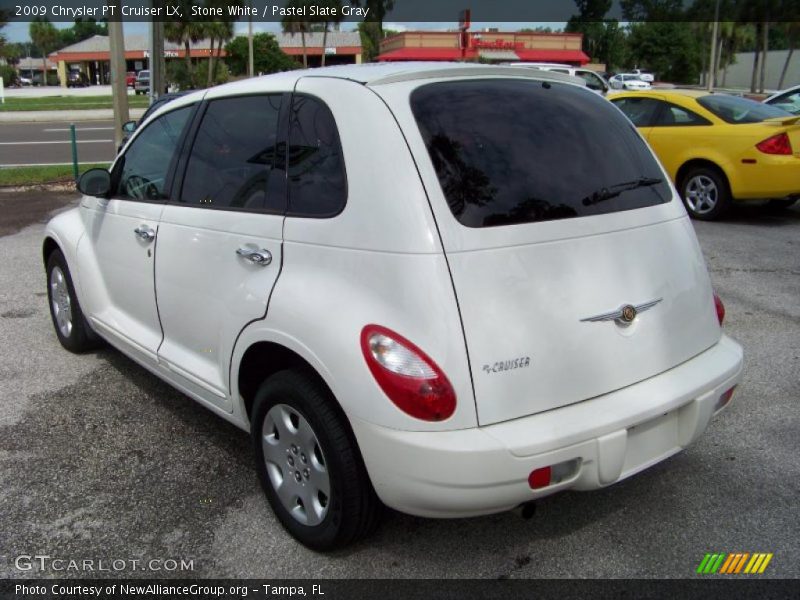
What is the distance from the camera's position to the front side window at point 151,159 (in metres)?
3.58

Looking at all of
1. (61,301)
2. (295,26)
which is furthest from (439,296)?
(295,26)

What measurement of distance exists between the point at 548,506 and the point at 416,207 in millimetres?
1475

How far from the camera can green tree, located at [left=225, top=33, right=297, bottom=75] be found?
184ft

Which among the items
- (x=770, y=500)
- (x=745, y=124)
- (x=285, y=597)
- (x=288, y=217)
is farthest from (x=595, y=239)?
(x=745, y=124)

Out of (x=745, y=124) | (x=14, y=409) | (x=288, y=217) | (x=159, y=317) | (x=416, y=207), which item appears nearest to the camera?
(x=416, y=207)

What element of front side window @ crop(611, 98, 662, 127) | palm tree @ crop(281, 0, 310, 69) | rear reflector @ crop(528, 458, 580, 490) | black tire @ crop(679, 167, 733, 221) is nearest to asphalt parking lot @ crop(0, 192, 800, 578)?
rear reflector @ crop(528, 458, 580, 490)

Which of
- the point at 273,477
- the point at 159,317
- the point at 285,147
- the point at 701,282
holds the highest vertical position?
the point at 285,147

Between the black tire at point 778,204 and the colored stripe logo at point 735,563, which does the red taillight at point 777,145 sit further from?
the colored stripe logo at point 735,563

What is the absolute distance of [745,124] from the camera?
28.1ft

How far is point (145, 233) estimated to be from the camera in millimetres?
3527

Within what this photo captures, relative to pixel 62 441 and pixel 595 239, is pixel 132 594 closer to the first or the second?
pixel 62 441

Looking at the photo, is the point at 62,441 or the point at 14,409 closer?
the point at 62,441

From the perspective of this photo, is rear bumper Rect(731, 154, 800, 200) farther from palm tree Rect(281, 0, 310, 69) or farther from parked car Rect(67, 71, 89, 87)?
parked car Rect(67, 71, 89, 87)

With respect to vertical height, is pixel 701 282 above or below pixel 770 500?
above
